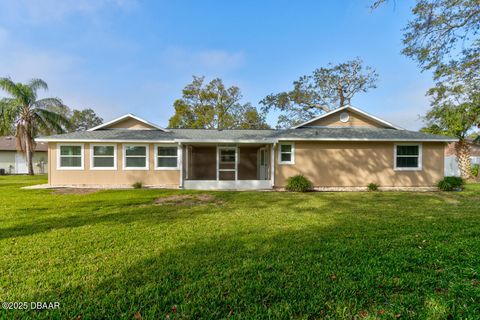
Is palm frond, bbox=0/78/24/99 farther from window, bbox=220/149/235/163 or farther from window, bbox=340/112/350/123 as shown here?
window, bbox=340/112/350/123

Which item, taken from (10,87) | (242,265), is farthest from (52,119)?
(242,265)

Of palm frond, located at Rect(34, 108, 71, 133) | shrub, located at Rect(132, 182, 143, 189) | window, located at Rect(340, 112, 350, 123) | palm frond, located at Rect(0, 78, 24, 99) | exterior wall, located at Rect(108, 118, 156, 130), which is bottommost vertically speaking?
shrub, located at Rect(132, 182, 143, 189)

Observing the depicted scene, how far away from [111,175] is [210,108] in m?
21.6

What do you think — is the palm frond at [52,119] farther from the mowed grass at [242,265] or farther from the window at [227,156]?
the mowed grass at [242,265]

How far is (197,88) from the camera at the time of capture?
32.4 meters

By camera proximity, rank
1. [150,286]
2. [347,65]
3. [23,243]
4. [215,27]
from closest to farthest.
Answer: [150,286], [23,243], [215,27], [347,65]

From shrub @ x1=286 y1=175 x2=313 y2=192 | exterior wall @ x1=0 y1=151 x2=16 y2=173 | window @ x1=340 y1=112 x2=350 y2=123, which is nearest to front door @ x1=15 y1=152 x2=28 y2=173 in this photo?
exterior wall @ x1=0 y1=151 x2=16 y2=173

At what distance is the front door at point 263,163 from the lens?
13539 millimetres

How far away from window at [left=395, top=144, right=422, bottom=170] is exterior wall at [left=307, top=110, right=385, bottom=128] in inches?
91.2

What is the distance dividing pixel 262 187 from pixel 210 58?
1429cm

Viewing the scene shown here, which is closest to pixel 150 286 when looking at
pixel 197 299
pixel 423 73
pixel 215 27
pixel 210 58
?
pixel 197 299

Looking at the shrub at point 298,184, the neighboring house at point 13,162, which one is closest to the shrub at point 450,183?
the shrub at point 298,184

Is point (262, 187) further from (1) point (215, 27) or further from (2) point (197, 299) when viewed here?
(1) point (215, 27)

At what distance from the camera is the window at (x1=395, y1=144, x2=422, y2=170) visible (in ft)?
40.7
